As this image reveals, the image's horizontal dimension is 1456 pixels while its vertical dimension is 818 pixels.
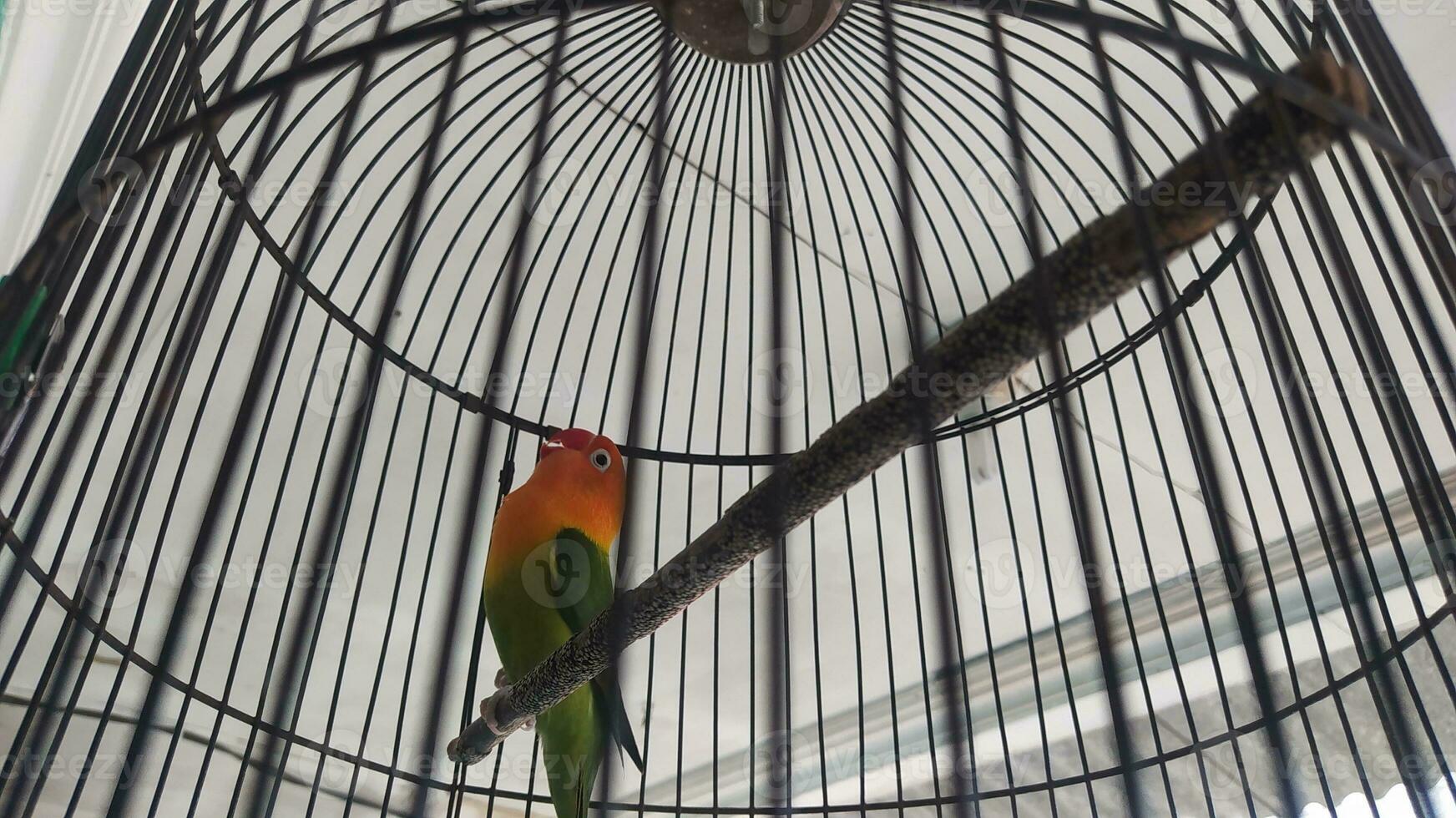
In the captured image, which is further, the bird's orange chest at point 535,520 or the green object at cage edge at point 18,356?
the bird's orange chest at point 535,520

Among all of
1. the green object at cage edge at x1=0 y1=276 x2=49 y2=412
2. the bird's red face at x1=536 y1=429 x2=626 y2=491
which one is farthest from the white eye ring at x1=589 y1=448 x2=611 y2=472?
the green object at cage edge at x1=0 y1=276 x2=49 y2=412

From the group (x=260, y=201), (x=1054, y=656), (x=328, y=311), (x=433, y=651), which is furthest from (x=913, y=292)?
(x=1054, y=656)

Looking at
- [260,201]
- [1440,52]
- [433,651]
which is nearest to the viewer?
[1440,52]

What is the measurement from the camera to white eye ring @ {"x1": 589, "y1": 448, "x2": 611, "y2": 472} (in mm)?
929

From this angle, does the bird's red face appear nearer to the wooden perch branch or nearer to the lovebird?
the lovebird

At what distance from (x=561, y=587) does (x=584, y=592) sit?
22 mm

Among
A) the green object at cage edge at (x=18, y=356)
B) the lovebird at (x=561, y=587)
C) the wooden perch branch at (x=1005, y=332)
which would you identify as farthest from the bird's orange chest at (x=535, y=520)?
the green object at cage edge at (x=18, y=356)

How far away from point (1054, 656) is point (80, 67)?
1.85 m

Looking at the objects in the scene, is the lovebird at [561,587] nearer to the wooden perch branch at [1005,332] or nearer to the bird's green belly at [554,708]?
the bird's green belly at [554,708]

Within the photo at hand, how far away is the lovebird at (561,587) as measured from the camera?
88cm

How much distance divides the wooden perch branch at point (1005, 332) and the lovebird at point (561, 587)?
0.81 ft

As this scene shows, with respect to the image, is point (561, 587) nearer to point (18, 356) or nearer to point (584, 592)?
point (584, 592)

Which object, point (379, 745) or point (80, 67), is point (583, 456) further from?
point (379, 745)

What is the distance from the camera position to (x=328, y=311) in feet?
3.14
